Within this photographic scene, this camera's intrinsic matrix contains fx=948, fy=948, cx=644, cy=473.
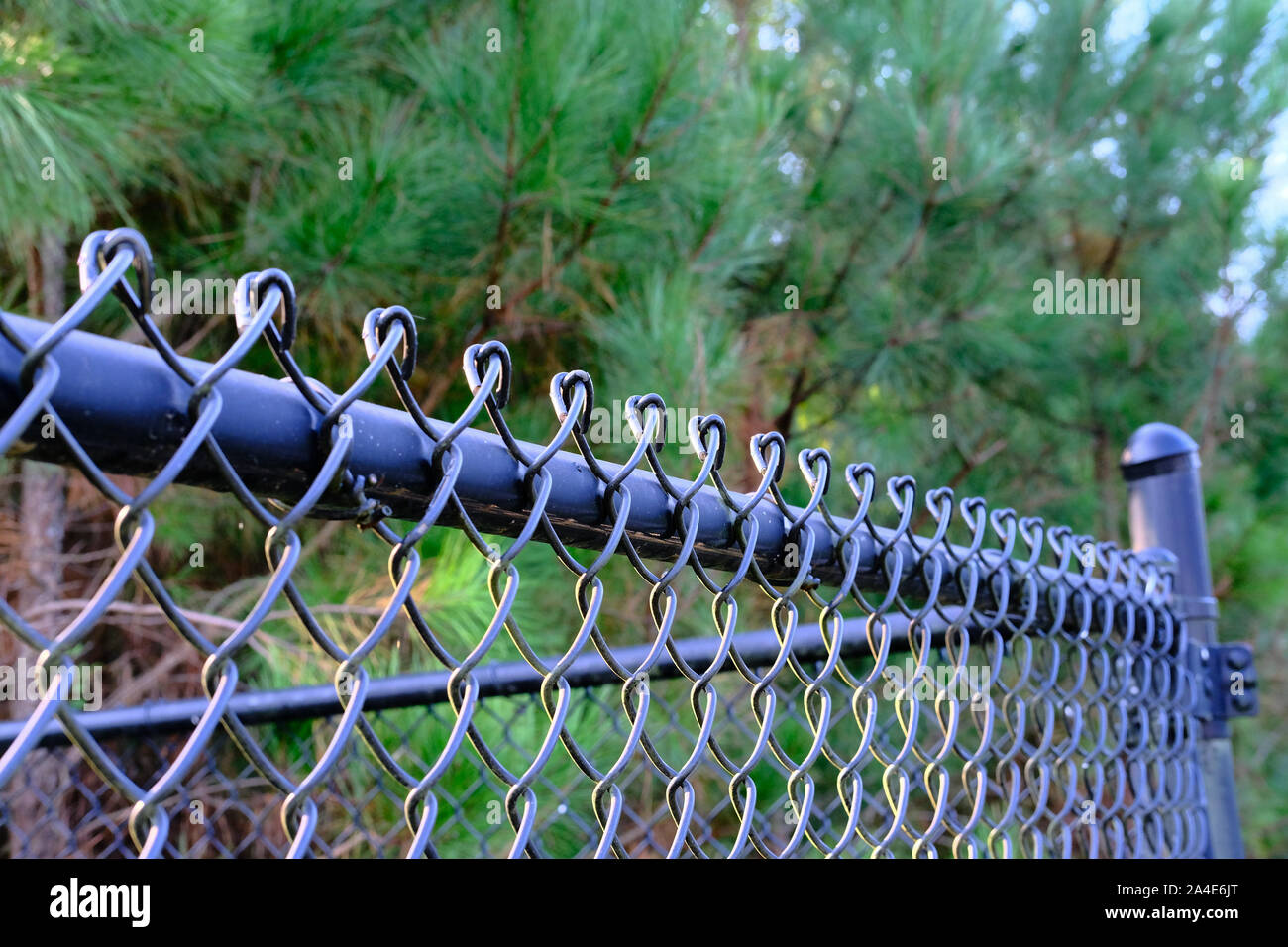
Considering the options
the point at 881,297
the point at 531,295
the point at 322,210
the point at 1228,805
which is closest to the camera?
the point at 1228,805

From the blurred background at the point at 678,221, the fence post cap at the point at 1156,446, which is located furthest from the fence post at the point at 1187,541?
the blurred background at the point at 678,221

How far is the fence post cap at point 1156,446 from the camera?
4.06 ft

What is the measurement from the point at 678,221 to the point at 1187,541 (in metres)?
1.25

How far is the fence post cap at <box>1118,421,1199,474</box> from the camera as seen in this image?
124 cm

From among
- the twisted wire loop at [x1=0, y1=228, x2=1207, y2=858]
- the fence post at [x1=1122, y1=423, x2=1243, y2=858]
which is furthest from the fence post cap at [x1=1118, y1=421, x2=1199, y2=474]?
the twisted wire loop at [x1=0, y1=228, x2=1207, y2=858]

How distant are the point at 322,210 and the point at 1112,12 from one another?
2696mm

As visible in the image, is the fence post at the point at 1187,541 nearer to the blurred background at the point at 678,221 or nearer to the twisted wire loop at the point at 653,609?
the twisted wire loop at the point at 653,609

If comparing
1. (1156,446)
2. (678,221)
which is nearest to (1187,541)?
(1156,446)

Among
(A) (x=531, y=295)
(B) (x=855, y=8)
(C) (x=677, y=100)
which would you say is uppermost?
(B) (x=855, y=8)

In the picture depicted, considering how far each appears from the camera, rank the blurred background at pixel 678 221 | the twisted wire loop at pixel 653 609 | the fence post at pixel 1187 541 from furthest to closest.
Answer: the blurred background at pixel 678 221
the fence post at pixel 1187 541
the twisted wire loop at pixel 653 609

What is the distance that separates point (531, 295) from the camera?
1.98 meters

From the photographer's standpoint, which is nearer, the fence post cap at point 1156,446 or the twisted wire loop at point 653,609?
the twisted wire loop at point 653,609
